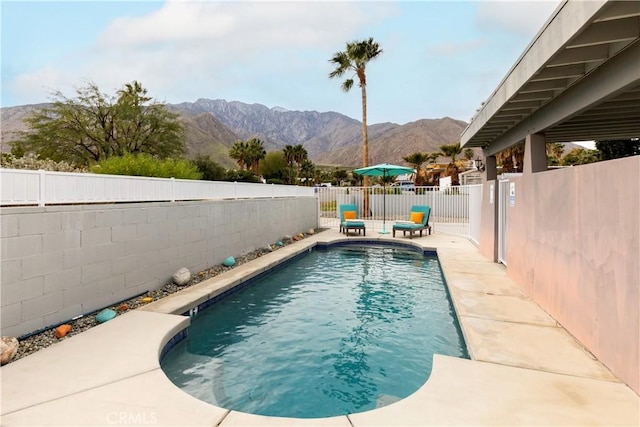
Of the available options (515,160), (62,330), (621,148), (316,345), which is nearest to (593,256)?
(316,345)

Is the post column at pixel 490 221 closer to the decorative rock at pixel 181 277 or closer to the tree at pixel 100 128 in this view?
the decorative rock at pixel 181 277

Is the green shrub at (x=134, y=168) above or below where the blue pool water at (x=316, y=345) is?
above

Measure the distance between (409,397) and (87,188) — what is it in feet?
16.2

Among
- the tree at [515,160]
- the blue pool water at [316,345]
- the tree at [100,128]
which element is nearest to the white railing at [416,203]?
the blue pool water at [316,345]

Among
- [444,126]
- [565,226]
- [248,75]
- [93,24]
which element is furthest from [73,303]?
[444,126]

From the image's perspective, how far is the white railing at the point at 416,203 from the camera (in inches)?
483

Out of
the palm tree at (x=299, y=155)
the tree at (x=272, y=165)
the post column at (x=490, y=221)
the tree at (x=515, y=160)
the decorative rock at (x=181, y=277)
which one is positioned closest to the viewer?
the decorative rock at (x=181, y=277)

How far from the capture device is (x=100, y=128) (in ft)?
82.7

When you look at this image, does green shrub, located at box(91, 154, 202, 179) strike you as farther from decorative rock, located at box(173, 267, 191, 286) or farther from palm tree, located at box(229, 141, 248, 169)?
palm tree, located at box(229, 141, 248, 169)

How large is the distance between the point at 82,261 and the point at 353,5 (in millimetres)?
10606

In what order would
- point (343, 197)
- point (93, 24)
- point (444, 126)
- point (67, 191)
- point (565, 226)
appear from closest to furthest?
point (565, 226), point (67, 191), point (93, 24), point (343, 197), point (444, 126)

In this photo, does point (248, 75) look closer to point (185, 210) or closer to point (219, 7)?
point (219, 7)

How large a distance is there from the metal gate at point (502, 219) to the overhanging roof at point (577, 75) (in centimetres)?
127

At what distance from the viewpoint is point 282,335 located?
4.82m
